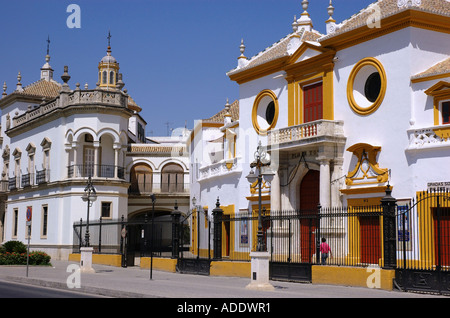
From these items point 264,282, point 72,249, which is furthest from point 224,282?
point 72,249

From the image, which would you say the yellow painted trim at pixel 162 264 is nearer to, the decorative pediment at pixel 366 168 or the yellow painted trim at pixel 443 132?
the decorative pediment at pixel 366 168

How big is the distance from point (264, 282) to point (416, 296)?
4.34 m

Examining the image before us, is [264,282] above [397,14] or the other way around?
the other way around

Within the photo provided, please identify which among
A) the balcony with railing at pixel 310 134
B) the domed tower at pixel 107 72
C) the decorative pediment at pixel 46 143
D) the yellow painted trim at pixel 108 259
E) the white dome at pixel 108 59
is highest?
the white dome at pixel 108 59

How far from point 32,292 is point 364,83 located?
1544 cm

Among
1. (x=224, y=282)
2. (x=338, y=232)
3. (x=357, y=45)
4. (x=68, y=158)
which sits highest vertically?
(x=357, y=45)

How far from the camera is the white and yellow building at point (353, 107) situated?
77.2 ft

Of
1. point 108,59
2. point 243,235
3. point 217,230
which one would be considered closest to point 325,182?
point 217,230

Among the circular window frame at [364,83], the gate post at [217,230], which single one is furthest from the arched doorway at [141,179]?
the circular window frame at [364,83]

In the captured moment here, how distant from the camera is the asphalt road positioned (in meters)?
16.6

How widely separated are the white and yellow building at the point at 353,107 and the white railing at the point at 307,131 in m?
0.05

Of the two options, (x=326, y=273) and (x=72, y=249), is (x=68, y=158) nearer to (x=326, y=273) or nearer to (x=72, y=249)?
(x=72, y=249)
